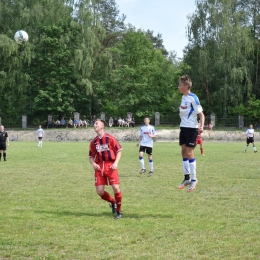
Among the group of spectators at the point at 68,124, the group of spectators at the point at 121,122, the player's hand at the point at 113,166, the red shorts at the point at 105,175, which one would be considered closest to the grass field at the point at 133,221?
the red shorts at the point at 105,175

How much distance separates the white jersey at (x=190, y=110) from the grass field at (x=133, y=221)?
1824 mm

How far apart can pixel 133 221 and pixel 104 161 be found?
138 cm

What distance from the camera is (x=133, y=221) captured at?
7.89 metres

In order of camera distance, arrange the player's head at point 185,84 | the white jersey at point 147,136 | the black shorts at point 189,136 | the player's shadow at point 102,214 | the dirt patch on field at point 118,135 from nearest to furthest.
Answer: the player's shadow at point 102,214 < the player's head at point 185,84 < the black shorts at point 189,136 < the white jersey at point 147,136 < the dirt patch on field at point 118,135

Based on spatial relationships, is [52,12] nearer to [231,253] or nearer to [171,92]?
[171,92]

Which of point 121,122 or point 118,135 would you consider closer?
point 118,135

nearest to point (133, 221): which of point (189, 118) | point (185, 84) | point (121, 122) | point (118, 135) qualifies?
point (189, 118)

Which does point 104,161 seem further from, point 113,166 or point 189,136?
point 189,136

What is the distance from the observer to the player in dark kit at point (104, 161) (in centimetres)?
846

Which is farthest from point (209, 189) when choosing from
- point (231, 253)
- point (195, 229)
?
point (231, 253)

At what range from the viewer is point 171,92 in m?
63.7

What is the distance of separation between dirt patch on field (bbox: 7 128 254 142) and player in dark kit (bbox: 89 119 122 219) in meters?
42.6

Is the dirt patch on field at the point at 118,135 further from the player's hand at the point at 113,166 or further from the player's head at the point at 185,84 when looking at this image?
the player's hand at the point at 113,166

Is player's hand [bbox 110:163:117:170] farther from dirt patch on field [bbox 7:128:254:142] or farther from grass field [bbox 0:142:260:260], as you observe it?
dirt patch on field [bbox 7:128:254:142]
